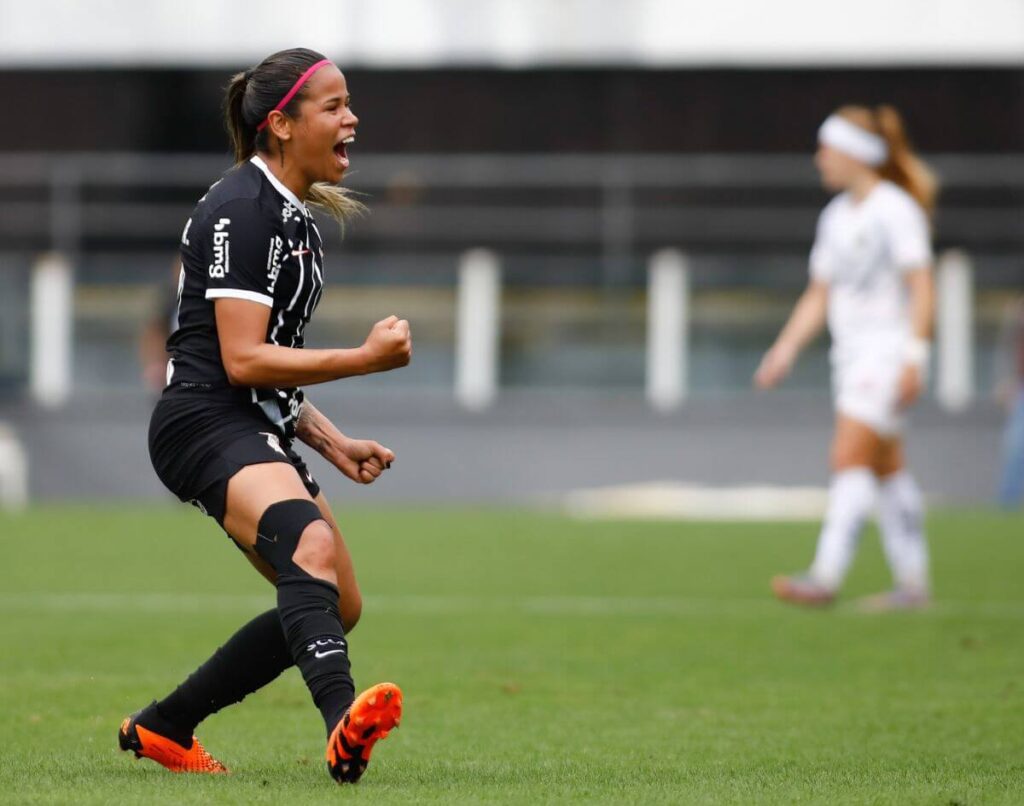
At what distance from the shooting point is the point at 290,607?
4.83m

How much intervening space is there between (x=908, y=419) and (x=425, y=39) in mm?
8732

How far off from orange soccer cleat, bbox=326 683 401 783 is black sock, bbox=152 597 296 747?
0.55 meters

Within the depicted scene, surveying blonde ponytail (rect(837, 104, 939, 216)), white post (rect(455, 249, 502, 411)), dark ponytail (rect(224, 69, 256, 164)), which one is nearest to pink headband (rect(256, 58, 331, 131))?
dark ponytail (rect(224, 69, 256, 164))

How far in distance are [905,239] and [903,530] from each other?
4.64ft

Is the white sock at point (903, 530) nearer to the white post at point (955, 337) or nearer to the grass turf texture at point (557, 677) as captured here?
the grass turf texture at point (557, 677)

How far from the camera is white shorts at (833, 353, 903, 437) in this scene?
9.74 metres

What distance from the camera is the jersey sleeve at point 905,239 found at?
967cm

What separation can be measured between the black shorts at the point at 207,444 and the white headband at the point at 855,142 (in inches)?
216

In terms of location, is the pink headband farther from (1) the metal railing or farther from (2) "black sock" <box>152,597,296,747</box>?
(1) the metal railing

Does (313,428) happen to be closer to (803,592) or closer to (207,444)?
(207,444)

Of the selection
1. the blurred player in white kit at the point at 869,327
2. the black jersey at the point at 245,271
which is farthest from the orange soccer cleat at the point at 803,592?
the black jersey at the point at 245,271

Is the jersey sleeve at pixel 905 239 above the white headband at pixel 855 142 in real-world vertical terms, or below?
below

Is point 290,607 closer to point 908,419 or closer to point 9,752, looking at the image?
point 9,752

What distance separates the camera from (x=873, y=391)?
32.0ft
